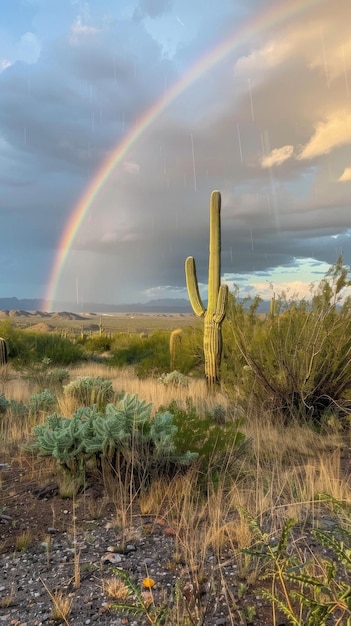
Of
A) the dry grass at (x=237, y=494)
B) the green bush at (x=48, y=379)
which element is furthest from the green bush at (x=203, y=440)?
the green bush at (x=48, y=379)

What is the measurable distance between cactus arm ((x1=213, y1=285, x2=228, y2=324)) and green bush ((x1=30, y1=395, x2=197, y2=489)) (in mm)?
7010

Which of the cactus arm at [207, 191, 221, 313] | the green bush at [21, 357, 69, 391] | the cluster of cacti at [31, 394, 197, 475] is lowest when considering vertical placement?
the green bush at [21, 357, 69, 391]

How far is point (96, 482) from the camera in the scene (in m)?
4.52

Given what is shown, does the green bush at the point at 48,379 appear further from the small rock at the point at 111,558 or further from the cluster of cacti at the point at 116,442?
the small rock at the point at 111,558

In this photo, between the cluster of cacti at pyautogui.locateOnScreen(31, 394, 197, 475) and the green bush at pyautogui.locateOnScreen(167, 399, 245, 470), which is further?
the green bush at pyautogui.locateOnScreen(167, 399, 245, 470)

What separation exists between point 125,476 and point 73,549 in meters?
1.25

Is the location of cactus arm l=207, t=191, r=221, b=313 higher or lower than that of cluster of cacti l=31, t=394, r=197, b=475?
higher

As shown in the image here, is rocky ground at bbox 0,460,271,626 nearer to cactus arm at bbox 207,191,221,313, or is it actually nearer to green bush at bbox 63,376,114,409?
green bush at bbox 63,376,114,409

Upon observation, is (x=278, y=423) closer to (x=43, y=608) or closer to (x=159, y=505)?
(x=159, y=505)

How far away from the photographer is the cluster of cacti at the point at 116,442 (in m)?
4.45

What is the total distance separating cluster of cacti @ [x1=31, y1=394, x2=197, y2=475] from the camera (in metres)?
4.45

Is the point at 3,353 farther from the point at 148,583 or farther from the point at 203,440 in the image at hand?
the point at 148,583

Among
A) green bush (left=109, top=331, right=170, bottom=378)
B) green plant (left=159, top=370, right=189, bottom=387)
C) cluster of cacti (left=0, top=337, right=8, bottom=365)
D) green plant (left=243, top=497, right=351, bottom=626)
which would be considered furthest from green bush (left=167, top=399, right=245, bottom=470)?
cluster of cacti (left=0, top=337, right=8, bottom=365)

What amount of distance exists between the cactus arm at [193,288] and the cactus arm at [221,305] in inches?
33.5
